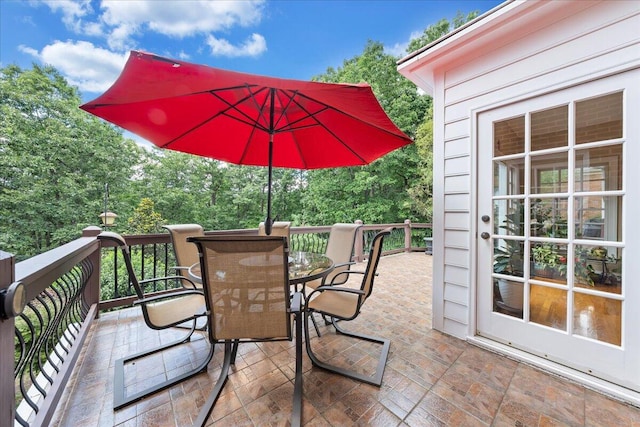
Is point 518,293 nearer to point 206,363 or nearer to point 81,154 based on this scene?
point 206,363

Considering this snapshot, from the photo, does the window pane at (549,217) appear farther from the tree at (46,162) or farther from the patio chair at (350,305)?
the tree at (46,162)

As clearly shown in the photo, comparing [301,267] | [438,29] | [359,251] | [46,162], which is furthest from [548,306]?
[46,162]

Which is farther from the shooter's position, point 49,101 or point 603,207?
point 49,101

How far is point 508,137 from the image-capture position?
7.25 ft

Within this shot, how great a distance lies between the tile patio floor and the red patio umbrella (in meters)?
1.33

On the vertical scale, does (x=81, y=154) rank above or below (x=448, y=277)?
above

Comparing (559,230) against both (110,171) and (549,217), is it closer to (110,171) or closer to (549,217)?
(549,217)

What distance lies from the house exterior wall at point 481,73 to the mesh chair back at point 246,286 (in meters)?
1.82

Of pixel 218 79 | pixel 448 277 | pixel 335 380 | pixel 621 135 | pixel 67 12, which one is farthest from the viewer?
pixel 67 12

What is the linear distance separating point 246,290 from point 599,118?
270 centimetres

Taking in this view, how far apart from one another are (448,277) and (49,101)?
16.0m

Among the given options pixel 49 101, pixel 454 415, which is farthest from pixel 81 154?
pixel 454 415

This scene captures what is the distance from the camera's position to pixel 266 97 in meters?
2.23

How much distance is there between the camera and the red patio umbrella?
1.43 metres
